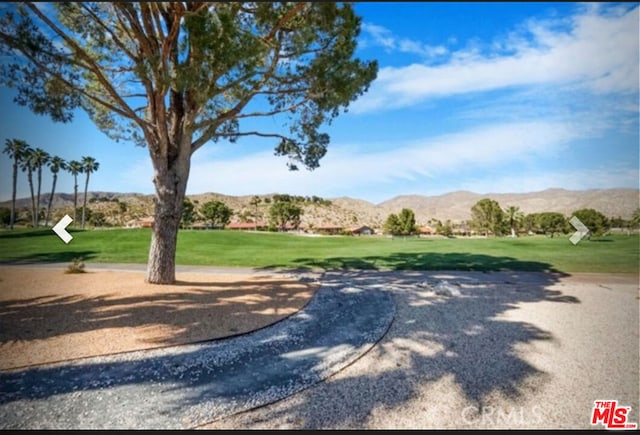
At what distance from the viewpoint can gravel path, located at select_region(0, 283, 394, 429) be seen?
12.0 feet

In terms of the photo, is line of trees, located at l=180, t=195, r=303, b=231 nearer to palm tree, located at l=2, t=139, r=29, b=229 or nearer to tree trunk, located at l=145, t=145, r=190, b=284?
tree trunk, located at l=145, t=145, r=190, b=284

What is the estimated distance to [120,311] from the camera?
285 inches

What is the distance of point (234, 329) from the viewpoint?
6477mm

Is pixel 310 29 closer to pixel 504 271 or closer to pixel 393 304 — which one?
pixel 393 304

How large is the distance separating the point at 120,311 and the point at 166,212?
3320 mm

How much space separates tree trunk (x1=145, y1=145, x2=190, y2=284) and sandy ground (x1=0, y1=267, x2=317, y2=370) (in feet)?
1.78

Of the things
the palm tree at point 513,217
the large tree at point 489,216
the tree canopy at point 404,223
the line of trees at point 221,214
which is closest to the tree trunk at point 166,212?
the tree canopy at point 404,223

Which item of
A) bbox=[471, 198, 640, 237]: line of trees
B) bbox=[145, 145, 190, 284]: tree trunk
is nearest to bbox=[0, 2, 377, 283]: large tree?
bbox=[145, 145, 190, 284]: tree trunk

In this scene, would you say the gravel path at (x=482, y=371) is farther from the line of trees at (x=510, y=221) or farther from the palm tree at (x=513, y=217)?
the palm tree at (x=513, y=217)

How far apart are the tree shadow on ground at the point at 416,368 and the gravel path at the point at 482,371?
18 mm

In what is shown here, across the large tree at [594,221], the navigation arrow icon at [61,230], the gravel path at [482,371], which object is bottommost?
the gravel path at [482,371]

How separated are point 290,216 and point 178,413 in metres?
77.6

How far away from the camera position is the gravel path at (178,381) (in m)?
3.65

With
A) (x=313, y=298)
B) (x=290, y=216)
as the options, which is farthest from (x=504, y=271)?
(x=290, y=216)
